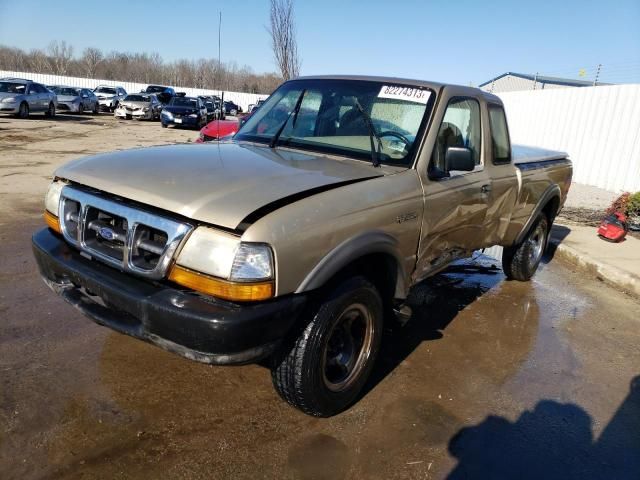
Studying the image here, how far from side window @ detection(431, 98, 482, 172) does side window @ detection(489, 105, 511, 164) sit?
248 millimetres

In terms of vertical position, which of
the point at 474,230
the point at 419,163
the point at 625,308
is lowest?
the point at 625,308

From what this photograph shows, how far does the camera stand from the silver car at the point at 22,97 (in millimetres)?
22484

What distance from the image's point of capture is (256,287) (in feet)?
7.48

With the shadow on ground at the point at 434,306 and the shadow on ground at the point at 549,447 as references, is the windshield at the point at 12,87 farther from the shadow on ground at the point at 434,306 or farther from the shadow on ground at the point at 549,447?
the shadow on ground at the point at 549,447

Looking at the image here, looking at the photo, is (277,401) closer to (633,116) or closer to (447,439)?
(447,439)

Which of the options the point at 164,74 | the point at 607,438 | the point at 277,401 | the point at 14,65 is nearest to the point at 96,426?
the point at 277,401

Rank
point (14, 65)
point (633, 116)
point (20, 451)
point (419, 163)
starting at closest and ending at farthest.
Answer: point (20, 451) → point (419, 163) → point (633, 116) → point (14, 65)

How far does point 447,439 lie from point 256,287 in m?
1.52

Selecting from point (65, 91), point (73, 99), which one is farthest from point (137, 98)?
point (65, 91)

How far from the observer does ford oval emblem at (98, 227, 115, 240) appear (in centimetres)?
261

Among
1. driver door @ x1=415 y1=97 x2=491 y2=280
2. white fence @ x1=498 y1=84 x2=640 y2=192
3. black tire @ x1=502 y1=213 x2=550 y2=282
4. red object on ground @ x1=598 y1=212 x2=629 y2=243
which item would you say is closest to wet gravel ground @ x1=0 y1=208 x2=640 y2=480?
driver door @ x1=415 y1=97 x2=491 y2=280

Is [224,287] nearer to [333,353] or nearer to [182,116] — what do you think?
[333,353]

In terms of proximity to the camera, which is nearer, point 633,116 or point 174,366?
point 174,366

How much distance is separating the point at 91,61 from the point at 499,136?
328 ft
